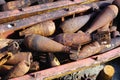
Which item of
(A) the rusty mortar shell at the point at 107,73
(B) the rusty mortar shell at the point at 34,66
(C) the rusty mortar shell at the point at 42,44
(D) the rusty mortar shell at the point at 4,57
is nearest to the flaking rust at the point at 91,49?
(C) the rusty mortar shell at the point at 42,44

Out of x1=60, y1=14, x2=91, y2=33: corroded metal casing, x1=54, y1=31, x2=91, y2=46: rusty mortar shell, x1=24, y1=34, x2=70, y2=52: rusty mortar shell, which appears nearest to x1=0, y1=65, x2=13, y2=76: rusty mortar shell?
x1=24, y1=34, x2=70, y2=52: rusty mortar shell

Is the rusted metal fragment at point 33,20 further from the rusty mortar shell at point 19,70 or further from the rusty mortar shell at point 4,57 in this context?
the rusty mortar shell at point 19,70

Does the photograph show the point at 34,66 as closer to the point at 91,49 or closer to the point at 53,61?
the point at 53,61

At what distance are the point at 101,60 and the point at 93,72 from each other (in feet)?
2.15

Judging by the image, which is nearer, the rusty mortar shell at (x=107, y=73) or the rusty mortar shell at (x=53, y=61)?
the rusty mortar shell at (x=53, y=61)

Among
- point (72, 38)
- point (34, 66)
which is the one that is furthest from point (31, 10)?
point (34, 66)

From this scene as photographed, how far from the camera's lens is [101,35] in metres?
2.95

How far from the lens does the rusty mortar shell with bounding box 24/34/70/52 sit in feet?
9.53

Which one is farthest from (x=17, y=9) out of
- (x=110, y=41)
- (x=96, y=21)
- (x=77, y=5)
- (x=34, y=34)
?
(x=110, y=41)

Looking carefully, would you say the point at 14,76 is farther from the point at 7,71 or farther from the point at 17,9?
the point at 17,9

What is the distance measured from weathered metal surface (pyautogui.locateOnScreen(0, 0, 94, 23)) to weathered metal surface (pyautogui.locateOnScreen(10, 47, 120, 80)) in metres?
0.90

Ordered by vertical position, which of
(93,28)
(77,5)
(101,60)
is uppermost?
(77,5)

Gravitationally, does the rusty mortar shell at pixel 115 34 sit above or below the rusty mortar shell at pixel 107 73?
above

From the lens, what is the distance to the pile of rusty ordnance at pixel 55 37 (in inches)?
111
